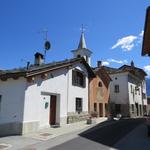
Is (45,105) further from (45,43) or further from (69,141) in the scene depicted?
(45,43)

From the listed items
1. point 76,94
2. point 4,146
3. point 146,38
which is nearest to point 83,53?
point 76,94

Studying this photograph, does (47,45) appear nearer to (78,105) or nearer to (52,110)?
(78,105)

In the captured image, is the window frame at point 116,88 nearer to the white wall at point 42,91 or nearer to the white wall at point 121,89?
the white wall at point 121,89

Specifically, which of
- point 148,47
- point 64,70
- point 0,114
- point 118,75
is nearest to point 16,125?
point 0,114

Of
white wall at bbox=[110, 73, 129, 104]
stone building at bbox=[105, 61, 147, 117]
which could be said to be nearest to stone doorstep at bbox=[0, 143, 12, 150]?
stone building at bbox=[105, 61, 147, 117]

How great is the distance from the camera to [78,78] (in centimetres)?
1988

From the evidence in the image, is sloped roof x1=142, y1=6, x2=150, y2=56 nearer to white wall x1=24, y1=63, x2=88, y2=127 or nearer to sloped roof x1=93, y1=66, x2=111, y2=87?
white wall x1=24, y1=63, x2=88, y2=127

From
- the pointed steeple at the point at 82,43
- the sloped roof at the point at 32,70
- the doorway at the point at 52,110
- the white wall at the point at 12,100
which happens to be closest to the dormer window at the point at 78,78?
the sloped roof at the point at 32,70

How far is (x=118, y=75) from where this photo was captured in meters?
34.7

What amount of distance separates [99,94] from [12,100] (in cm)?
1390

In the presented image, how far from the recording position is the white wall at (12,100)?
12453 mm

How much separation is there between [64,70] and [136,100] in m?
24.5

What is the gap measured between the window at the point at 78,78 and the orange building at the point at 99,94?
1830 mm

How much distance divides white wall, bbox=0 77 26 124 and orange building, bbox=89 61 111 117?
10603 millimetres
